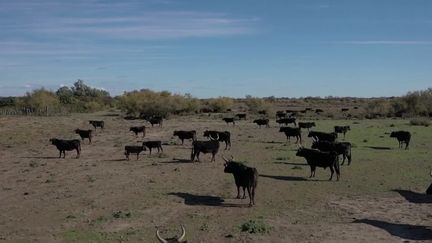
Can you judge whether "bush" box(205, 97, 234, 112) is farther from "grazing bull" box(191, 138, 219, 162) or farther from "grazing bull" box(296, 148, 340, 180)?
"grazing bull" box(296, 148, 340, 180)

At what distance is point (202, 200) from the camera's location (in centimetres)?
1770

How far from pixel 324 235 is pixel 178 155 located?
16349 millimetres

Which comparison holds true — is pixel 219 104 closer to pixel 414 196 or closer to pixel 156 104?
pixel 156 104

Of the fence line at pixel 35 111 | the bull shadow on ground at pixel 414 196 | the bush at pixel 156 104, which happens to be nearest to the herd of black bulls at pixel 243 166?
the bull shadow on ground at pixel 414 196

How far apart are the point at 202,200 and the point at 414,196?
7.47 meters

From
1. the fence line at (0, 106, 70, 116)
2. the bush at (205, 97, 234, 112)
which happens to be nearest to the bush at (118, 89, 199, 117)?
the bush at (205, 97, 234, 112)

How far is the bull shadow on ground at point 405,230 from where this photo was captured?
13.7m

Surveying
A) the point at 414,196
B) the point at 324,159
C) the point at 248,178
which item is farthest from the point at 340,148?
the point at 248,178

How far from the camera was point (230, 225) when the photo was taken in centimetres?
1462

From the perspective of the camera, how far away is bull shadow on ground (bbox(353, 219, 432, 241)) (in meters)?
13.7

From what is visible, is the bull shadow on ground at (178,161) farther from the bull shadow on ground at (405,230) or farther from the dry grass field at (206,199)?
the bull shadow on ground at (405,230)

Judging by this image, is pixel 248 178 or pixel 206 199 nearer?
pixel 248 178

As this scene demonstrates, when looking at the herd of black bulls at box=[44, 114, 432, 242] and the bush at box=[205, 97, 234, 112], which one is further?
the bush at box=[205, 97, 234, 112]

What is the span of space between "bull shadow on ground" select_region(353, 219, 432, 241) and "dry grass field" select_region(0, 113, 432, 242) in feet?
0.09
